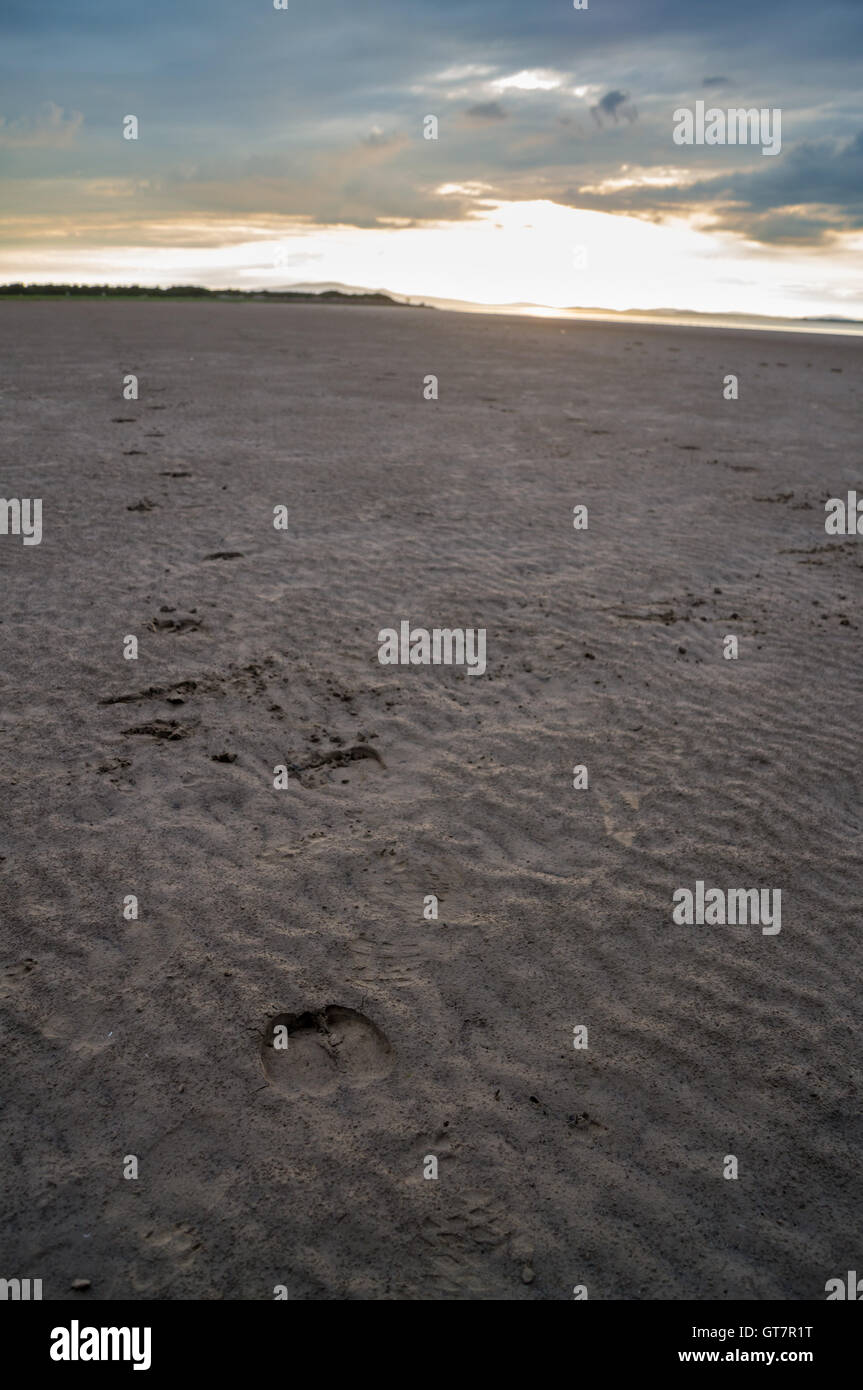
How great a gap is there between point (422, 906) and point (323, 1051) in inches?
38.0

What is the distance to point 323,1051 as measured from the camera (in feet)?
12.1

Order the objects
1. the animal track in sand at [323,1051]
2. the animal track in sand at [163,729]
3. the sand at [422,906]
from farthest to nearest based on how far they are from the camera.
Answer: the animal track in sand at [163,729] → the animal track in sand at [323,1051] → the sand at [422,906]

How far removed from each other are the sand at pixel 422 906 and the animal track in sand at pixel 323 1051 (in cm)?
2

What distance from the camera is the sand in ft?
10.0

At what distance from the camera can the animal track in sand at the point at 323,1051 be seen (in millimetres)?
3553

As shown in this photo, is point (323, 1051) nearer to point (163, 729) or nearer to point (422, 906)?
point (422, 906)

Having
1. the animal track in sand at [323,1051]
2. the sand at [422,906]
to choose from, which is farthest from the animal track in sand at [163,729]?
the animal track in sand at [323,1051]

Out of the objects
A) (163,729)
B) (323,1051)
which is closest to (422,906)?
(323,1051)

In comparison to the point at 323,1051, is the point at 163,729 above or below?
above

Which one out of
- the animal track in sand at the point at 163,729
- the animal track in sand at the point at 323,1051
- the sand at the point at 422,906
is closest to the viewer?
the sand at the point at 422,906

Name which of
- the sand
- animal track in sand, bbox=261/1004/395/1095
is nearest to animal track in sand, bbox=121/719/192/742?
the sand

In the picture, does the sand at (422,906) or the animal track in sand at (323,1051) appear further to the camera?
the animal track in sand at (323,1051)

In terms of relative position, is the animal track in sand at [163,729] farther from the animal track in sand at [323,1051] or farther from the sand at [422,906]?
the animal track in sand at [323,1051]
